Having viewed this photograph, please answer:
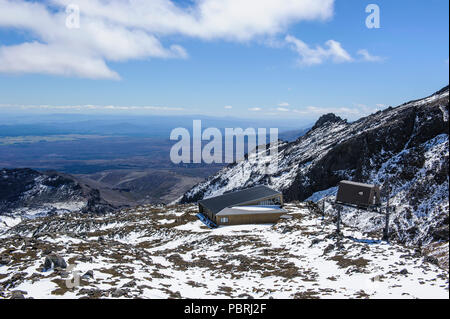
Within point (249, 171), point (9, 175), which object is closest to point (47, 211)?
point (9, 175)

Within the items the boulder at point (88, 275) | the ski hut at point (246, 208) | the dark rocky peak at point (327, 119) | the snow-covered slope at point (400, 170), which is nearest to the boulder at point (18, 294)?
the boulder at point (88, 275)

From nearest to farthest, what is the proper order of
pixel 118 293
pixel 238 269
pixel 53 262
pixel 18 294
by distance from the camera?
1. pixel 18 294
2. pixel 118 293
3. pixel 53 262
4. pixel 238 269

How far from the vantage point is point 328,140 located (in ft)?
364

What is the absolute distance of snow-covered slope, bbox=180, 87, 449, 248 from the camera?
45.9 metres

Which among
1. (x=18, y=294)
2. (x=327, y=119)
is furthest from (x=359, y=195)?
(x=327, y=119)

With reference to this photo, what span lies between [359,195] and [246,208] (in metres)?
21.3

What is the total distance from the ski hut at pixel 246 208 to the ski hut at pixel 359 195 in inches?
668

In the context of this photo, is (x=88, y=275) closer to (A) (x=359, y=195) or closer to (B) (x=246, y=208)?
(A) (x=359, y=195)

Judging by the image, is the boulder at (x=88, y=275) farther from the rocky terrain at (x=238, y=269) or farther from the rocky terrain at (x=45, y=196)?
the rocky terrain at (x=45, y=196)

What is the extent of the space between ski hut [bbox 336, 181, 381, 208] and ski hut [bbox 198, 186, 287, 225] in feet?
55.7

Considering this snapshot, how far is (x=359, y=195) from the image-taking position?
2723 cm
